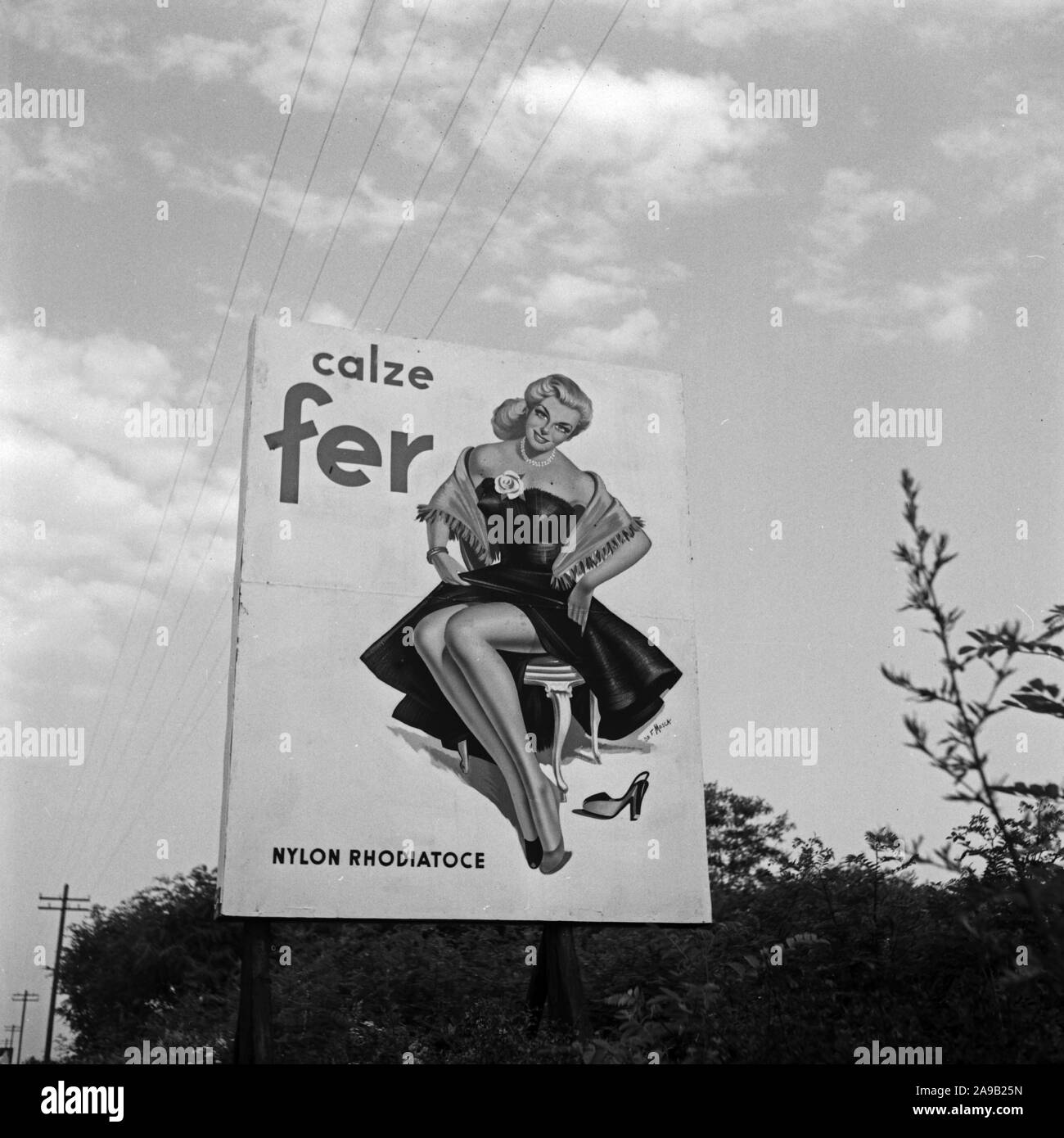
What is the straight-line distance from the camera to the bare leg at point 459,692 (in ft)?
39.3

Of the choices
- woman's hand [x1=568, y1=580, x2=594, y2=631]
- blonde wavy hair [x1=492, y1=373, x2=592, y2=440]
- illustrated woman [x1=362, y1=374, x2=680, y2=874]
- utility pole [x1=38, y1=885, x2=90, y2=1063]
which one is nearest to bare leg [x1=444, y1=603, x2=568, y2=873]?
illustrated woman [x1=362, y1=374, x2=680, y2=874]

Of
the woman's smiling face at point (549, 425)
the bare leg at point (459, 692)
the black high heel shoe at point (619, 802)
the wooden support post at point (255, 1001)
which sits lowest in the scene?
the wooden support post at point (255, 1001)

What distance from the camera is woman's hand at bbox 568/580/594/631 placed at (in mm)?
12539

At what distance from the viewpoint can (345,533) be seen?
11977mm

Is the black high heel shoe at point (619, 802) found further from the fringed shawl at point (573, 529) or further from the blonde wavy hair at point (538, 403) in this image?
the blonde wavy hair at point (538, 403)

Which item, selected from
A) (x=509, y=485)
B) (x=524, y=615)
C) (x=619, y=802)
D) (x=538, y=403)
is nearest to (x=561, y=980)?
(x=619, y=802)

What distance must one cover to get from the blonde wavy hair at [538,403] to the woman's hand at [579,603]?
155 cm

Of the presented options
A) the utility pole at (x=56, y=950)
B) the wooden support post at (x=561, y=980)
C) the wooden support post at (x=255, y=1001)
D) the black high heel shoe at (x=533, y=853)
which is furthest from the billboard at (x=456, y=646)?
the utility pole at (x=56, y=950)

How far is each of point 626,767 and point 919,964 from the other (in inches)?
136

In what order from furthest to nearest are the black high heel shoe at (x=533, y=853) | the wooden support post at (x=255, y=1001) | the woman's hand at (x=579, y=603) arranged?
the woman's hand at (x=579, y=603) → the black high heel shoe at (x=533, y=853) → the wooden support post at (x=255, y=1001)

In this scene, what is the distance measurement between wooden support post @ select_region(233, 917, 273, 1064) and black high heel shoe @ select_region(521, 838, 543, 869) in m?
2.30
